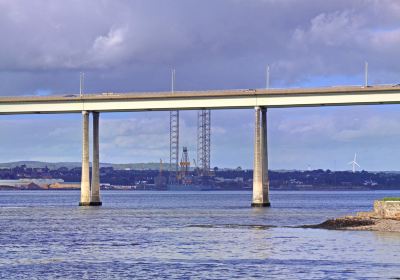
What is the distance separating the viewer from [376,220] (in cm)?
8338

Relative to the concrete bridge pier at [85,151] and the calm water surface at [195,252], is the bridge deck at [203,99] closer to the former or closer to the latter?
the concrete bridge pier at [85,151]

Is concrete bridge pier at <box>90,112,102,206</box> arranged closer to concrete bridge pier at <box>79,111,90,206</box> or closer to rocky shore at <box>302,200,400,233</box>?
concrete bridge pier at <box>79,111,90,206</box>

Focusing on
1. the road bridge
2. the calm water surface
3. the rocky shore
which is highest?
the road bridge

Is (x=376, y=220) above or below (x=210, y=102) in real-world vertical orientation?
below

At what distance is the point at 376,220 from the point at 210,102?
170 ft

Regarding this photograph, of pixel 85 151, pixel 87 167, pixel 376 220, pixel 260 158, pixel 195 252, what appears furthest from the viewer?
pixel 85 151

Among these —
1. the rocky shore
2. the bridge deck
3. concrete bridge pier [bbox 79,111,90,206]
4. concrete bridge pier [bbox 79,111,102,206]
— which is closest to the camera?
the rocky shore

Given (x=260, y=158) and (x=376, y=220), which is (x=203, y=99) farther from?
(x=376, y=220)

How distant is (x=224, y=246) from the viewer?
6775 centimetres

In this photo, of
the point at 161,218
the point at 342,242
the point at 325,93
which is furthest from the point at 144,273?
the point at 325,93

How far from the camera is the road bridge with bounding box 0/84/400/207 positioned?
12488 cm

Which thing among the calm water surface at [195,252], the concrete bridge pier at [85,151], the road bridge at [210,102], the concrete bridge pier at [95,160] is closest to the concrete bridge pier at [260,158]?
the road bridge at [210,102]

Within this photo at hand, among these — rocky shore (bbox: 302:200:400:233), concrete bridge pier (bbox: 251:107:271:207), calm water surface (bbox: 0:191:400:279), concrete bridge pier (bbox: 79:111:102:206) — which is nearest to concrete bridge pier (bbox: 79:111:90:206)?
concrete bridge pier (bbox: 79:111:102:206)

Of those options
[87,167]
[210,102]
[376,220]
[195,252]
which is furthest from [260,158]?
[195,252]
